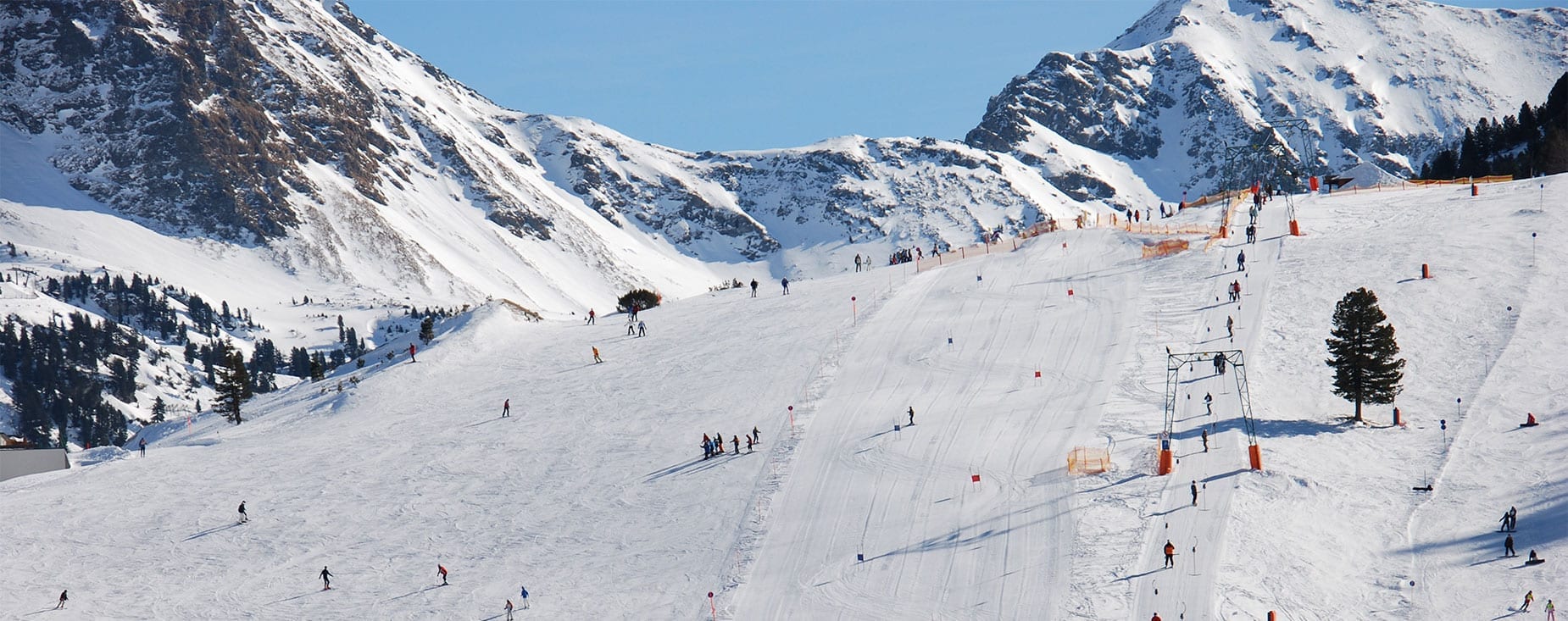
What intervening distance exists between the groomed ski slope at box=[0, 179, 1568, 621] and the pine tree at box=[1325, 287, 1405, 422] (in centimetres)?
135

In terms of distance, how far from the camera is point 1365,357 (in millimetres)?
50844

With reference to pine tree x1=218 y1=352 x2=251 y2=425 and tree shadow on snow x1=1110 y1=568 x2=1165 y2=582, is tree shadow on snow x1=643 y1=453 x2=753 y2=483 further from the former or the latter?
pine tree x1=218 y1=352 x2=251 y2=425

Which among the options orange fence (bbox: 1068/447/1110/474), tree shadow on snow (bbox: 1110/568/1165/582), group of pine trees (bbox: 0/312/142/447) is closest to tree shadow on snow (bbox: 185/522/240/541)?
orange fence (bbox: 1068/447/1110/474)

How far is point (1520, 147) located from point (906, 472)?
94154mm

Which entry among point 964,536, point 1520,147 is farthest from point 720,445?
point 1520,147

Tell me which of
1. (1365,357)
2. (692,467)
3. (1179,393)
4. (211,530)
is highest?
(1365,357)

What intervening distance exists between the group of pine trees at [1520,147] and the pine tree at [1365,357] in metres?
60.8

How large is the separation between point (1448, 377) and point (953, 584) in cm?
2823

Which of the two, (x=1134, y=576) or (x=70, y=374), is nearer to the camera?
(x=1134, y=576)

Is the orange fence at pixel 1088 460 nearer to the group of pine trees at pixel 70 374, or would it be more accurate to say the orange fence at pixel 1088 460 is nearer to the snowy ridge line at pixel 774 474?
the snowy ridge line at pixel 774 474

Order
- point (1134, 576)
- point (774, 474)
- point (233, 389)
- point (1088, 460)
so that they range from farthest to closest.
→ point (233, 389)
point (774, 474)
point (1088, 460)
point (1134, 576)

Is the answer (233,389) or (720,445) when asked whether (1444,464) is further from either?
(233,389)

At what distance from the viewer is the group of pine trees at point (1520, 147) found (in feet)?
342

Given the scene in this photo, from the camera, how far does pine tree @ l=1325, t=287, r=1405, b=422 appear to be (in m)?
50.5
